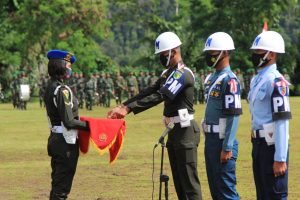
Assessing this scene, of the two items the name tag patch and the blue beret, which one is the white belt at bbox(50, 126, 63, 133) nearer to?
the blue beret

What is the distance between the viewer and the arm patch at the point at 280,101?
7176mm

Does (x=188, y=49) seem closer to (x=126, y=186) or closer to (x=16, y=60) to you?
(x=16, y=60)

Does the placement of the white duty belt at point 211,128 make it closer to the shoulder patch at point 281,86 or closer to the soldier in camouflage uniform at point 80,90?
the shoulder patch at point 281,86

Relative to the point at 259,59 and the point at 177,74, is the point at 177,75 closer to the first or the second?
the point at 177,74

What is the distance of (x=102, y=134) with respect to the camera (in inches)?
360

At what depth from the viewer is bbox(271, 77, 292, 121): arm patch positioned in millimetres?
7176

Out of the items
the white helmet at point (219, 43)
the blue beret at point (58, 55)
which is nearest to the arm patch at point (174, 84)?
the white helmet at point (219, 43)

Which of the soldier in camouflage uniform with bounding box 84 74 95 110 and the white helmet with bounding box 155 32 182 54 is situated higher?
the white helmet with bounding box 155 32 182 54

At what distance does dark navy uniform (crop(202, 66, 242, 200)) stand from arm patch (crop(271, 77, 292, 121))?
0.96 metres

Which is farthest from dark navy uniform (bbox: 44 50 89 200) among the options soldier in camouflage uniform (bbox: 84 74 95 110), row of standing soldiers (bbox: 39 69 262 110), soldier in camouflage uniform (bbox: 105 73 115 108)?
soldier in camouflage uniform (bbox: 105 73 115 108)

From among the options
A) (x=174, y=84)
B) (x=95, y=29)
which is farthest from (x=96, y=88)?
(x=174, y=84)

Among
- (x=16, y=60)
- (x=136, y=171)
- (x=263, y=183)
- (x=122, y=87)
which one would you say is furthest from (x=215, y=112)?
(x=16, y=60)

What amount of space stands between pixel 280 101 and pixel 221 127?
1212 mm

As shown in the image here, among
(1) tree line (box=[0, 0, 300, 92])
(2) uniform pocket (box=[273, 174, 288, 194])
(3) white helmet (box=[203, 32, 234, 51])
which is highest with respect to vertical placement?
(1) tree line (box=[0, 0, 300, 92])
